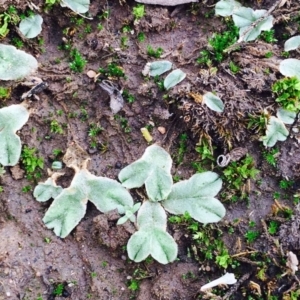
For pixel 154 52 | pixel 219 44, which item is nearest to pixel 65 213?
pixel 154 52

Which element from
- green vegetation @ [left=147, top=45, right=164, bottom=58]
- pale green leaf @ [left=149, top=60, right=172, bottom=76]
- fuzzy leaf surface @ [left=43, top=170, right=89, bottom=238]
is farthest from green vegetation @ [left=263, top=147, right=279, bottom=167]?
fuzzy leaf surface @ [left=43, top=170, right=89, bottom=238]

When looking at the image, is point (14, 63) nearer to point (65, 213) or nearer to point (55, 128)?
point (55, 128)

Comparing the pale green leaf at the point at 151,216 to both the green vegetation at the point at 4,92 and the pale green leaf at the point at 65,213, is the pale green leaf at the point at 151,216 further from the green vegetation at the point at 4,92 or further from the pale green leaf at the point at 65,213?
the green vegetation at the point at 4,92

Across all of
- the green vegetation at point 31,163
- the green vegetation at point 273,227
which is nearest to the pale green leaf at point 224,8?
the green vegetation at point 273,227

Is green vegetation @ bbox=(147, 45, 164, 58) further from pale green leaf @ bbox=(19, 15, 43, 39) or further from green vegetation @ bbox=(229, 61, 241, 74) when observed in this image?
pale green leaf @ bbox=(19, 15, 43, 39)

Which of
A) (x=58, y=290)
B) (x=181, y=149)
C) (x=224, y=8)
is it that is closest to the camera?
(x=58, y=290)

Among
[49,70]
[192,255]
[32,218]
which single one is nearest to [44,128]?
[49,70]
